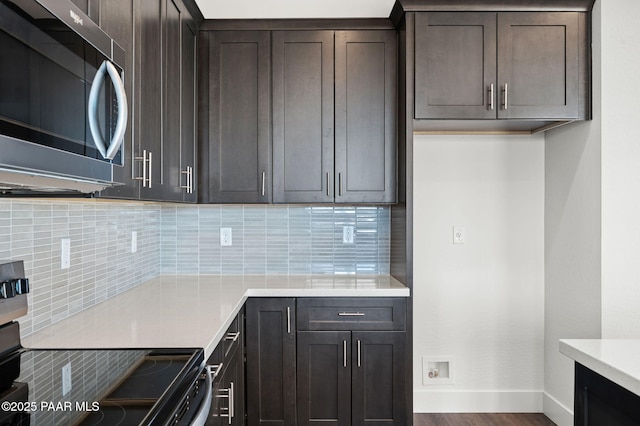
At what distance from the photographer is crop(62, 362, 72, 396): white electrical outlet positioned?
1028 mm

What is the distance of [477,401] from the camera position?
9.15ft

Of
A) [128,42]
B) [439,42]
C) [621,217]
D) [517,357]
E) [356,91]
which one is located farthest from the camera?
[517,357]

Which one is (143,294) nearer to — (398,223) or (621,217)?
(398,223)

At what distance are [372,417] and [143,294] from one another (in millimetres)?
1359

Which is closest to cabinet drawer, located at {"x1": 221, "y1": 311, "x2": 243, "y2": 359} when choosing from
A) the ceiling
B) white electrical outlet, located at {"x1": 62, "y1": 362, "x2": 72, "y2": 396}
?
white electrical outlet, located at {"x1": 62, "y1": 362, "x2": 72, "y2": 396}

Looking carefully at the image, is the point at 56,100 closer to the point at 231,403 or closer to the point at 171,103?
the point at 171,103

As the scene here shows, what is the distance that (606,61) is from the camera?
221cm

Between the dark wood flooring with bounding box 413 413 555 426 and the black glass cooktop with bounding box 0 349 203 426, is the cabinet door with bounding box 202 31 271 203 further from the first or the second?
the dark wood flooring with bounding box 413 413 555 426

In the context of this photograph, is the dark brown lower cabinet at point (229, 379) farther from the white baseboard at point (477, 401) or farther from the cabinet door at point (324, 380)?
the white baseboard at point (477, 401)

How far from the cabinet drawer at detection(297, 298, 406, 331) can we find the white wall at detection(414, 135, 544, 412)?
0.54 metres

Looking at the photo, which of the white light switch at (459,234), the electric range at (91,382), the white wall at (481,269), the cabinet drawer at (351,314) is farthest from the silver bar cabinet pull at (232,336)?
the white light switch at (459,234)

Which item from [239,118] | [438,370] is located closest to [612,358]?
[438,370]

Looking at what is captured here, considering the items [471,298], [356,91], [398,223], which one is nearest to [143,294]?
[398,223]

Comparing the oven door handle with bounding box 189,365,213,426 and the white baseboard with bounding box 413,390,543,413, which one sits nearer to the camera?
the oven door handle with bounding box 189,365,213,426
